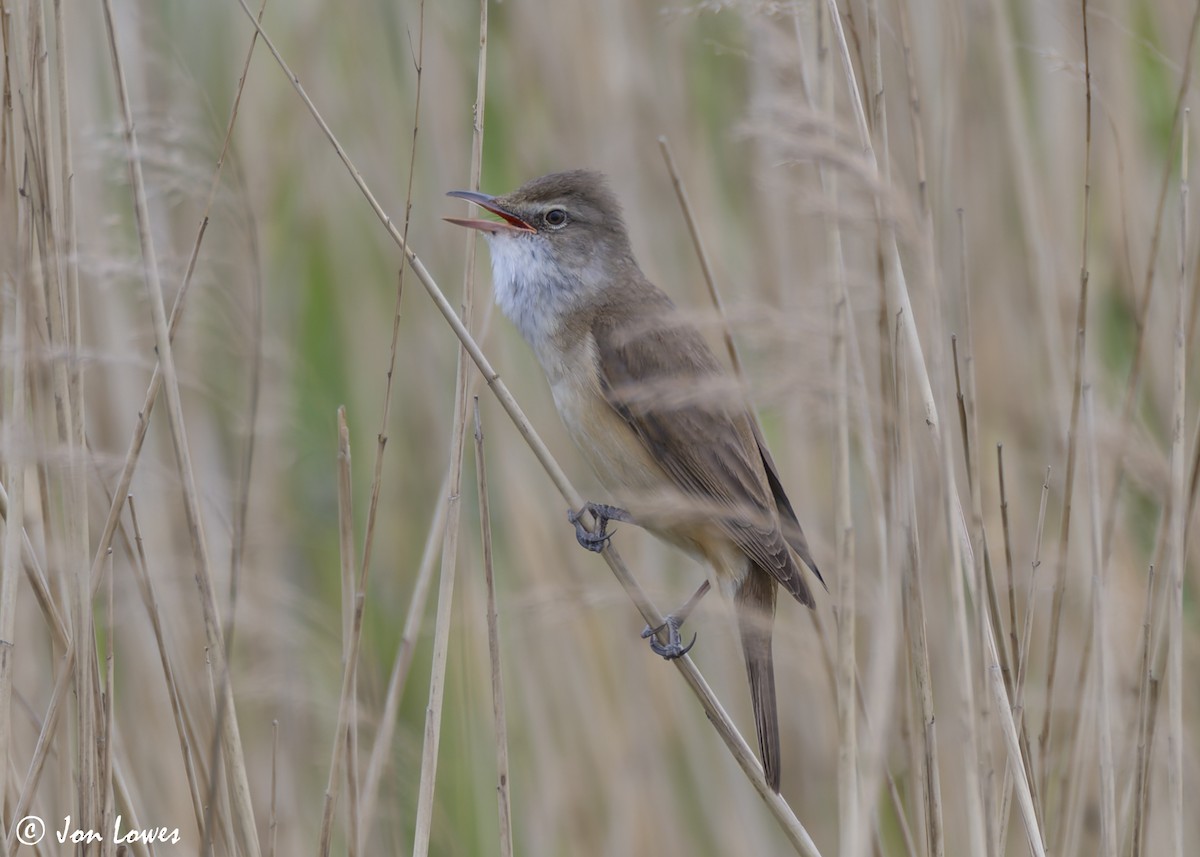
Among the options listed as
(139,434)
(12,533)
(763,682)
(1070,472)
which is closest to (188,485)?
(139,434)

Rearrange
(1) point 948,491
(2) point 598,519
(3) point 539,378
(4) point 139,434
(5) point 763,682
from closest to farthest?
(1) point 948,491 → (4) point 139,434 → (5) point 763,682 → (2) point 598,519 → (3) point 539,378

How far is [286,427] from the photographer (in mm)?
3342

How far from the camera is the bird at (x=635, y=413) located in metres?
2.62

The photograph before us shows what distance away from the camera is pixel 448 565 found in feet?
6.86

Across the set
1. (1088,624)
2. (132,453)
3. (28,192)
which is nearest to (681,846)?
(1088,624)

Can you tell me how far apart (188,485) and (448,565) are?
0.46 meters

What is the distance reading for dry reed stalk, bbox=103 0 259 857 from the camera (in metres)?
1.82

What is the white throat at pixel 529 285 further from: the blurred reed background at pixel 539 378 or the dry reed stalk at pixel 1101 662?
the dry reed stalk at pixel 1101 662

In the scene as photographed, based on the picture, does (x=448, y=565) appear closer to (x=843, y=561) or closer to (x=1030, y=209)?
(x=843, y=561)

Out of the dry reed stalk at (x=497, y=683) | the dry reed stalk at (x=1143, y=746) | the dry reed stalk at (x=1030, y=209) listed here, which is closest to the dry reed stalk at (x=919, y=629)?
the dry reed stalk at (x=1143, y=746)

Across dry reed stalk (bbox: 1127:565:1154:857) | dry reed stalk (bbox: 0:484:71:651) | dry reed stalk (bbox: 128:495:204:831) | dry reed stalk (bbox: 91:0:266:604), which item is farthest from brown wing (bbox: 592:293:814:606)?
dry reed stalk (bbox: 0:484:71:651)

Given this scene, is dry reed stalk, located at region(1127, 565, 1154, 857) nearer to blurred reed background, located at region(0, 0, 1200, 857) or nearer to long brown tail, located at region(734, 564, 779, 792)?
blurred reed background, located at region(0, 0, 1200, 857)

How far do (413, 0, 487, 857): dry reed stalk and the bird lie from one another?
0.35m

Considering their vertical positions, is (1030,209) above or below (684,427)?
above
